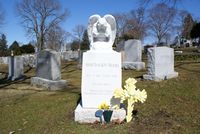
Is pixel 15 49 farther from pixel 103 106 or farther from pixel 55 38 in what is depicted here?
pixel 103 106

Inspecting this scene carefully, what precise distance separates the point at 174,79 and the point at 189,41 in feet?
228

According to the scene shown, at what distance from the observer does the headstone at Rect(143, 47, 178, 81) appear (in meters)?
12.2

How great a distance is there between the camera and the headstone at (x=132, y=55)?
17.8 m

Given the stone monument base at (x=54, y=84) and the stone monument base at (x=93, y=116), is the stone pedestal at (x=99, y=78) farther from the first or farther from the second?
the stone monument base at (x=54, y=84)

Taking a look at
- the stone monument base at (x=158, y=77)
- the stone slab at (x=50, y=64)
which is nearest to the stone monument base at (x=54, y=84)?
the stone slab at (x=50, y=64)

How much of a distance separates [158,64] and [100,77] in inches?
220

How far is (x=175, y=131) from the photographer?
235 inches

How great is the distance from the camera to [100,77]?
23.7 ft

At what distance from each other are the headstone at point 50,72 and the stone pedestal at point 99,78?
17.1ft

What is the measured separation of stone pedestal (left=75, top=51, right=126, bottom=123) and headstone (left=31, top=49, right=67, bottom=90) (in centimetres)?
522

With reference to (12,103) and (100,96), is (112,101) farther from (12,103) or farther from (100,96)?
(12,103)

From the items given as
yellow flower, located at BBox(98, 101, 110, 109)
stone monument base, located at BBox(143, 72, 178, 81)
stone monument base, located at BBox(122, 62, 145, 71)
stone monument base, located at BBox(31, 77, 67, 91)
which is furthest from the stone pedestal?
stone monument base, located at BBox(122, 62, 145, 71)

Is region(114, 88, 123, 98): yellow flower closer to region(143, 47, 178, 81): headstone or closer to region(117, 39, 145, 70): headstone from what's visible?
region(143, 47, 178, 81): headstone

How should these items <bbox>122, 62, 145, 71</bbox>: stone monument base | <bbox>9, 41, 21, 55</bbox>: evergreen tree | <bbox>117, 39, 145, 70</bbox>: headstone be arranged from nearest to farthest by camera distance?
<bbox>122, 62, 145, 71</bbox>: stone monument base → <bbox>117, 39, 145, 70</bbox>: headstone → <bbox>9, 41, 21, 55</bbox>: evergreen tree
